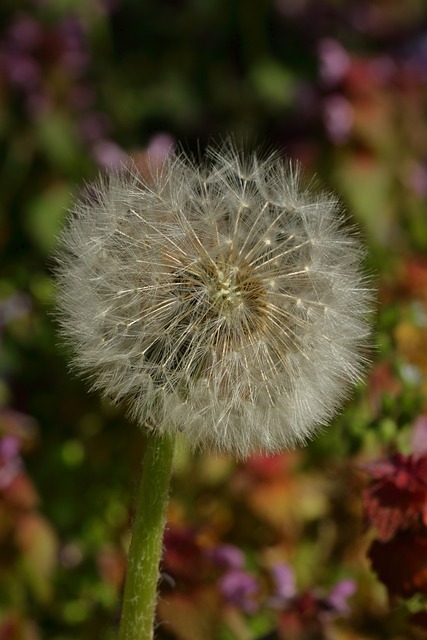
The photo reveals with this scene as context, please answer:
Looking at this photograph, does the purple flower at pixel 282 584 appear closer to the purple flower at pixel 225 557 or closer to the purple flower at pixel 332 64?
the purple flower at pixel 225 557

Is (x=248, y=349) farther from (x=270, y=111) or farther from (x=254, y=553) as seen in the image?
(x=270, y=111)

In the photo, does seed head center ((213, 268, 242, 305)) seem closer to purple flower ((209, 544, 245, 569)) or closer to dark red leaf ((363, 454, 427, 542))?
dark red leaf ((363, 454, 427, 542))

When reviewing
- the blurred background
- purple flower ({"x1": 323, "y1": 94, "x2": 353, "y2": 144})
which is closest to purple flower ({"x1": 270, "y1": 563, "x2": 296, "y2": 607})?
the blurred background

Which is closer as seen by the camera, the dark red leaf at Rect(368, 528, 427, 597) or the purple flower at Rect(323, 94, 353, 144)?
the dark red leaf at Rect(368, 528, 427, 597)

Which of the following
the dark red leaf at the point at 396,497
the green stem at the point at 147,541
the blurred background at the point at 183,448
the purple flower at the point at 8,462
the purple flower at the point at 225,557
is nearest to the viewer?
the green stem at the point at 147,541

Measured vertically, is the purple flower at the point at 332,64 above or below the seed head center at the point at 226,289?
above

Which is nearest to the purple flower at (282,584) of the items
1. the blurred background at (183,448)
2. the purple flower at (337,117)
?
the blurred background at (183,448)

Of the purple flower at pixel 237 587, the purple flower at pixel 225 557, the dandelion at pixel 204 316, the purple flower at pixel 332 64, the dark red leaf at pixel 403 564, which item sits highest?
the purple flower at pixel 332 64

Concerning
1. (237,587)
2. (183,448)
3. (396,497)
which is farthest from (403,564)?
(237,587)
